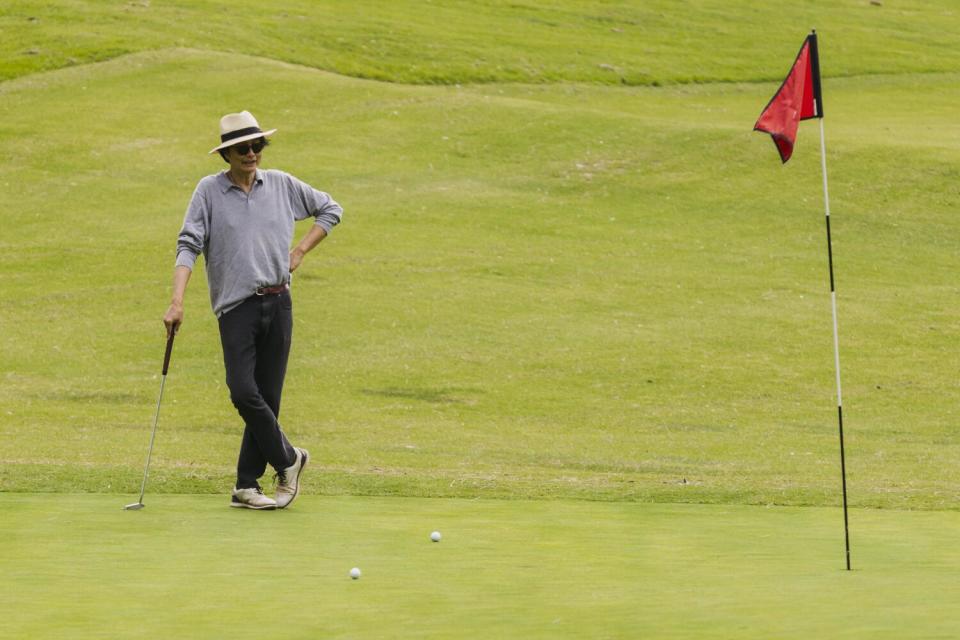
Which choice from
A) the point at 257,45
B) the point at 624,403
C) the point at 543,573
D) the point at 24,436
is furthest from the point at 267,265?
the point at 257,45

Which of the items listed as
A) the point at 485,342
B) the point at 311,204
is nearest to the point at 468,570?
the point at 311,204

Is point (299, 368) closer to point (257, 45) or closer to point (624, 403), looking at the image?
point (624, 403)

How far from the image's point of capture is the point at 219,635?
615cm

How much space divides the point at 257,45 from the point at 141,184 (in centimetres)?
1465

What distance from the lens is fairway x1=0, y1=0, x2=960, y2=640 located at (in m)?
7.22

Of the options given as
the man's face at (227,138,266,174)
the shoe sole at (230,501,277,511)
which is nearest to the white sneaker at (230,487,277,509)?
the shoe sole at (230,501,277,511)

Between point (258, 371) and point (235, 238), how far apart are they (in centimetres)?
82

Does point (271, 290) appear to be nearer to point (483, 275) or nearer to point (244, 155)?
point (244, 155)

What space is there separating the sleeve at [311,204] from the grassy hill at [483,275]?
5.85 feet

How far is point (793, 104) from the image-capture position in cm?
874

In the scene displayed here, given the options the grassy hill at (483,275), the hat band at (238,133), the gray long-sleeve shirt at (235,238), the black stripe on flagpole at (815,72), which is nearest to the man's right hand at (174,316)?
the gray long-sleeve shirt at (235,238)

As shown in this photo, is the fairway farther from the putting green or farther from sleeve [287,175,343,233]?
sleeve [287,175,343,233]

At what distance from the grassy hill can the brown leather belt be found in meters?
1.61

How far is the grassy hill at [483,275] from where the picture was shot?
47.9 feet
